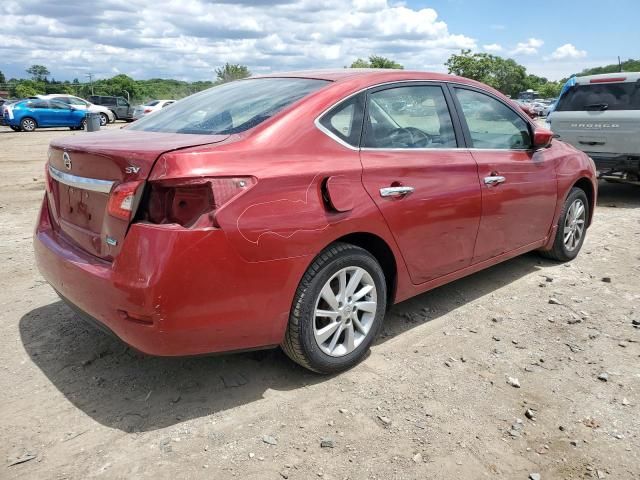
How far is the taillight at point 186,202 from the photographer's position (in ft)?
8.30

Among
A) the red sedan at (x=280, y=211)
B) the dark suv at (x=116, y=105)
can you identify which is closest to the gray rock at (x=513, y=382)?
the red sedan at (x=280, y=211)

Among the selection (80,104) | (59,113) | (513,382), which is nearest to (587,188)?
(513,382)

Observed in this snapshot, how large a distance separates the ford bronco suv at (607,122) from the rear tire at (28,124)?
74.6 ft

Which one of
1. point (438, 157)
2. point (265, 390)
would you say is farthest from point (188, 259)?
Answer: point (438, 157)

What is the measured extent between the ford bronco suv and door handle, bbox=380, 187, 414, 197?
6.47 metres

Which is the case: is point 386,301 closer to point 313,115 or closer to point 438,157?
point 438,157

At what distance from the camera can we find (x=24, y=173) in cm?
1099

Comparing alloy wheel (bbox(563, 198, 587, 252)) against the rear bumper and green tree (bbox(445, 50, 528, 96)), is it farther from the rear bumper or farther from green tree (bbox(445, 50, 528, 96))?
green tree (bbox(445, 50, 528, 96))

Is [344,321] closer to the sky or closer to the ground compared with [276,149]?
closer to the ground

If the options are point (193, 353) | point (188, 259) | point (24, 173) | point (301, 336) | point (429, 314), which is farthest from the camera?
point (24, 173)

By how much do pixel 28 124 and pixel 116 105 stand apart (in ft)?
29.3

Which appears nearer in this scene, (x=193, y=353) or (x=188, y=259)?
(x=188, y=259)

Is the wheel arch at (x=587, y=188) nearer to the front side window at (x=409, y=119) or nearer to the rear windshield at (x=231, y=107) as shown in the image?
the front side window at (x=409, y=119)

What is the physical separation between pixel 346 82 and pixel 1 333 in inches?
109
